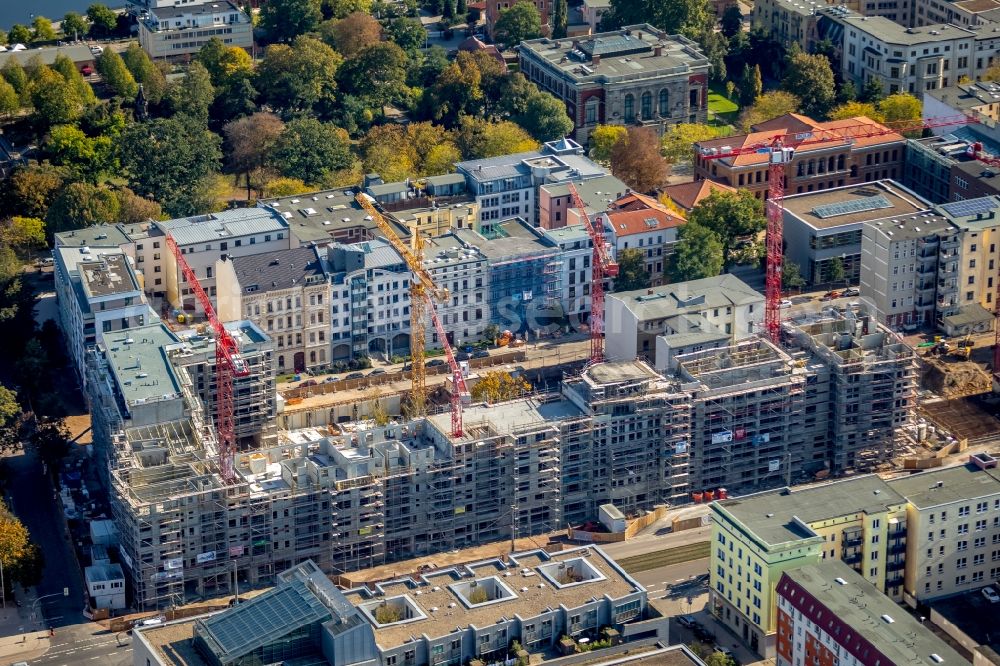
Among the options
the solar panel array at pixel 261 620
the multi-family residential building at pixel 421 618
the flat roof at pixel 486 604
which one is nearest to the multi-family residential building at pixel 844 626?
the multi-family residential building at pixel 421 618

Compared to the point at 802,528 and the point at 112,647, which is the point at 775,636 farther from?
the point at 112,647

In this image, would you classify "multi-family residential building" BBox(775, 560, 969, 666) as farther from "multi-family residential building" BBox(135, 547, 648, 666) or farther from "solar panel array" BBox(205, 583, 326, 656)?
"solar panel array" BBox(205, 583, 326, 656)

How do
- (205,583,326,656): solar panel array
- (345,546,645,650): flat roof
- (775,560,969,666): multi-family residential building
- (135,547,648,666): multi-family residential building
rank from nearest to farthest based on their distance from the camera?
(775,560,969,666): multi-family residential building
(205,583,326,656): solar panel array
(135,547,648,666): multi-family residential building
(345,546,645,650): flat roof

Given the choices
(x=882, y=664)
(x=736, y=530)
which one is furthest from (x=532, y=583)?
(x=882, y=664)

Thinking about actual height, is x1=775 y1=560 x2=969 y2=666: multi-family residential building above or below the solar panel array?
below

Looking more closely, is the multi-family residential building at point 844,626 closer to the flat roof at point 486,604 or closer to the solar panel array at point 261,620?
the flat roof at point 486,604

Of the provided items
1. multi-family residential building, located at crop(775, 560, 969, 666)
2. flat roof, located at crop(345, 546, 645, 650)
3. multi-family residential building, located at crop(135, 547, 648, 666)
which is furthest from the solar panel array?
multi-family residential building, located at crop(775, 560, 969, 666)
